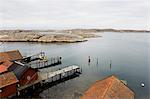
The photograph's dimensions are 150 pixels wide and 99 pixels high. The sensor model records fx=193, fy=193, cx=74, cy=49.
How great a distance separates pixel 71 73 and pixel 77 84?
8.57 meters

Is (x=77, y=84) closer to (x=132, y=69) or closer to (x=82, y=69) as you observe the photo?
(x=82, y=69)

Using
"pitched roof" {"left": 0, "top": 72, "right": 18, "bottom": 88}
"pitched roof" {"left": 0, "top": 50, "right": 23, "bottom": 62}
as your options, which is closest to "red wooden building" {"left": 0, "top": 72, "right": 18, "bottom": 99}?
"pitched roof" {"left": 0, "top": 72, "right": 18, "bottom": 88}

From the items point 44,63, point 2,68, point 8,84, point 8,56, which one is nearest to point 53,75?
point 2,68

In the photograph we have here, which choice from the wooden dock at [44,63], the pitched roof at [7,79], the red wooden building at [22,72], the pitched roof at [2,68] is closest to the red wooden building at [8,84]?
the pitched roof at [7,79]

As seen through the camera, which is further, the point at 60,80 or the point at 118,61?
the point at 118,61

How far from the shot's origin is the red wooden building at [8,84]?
31125 millimetres

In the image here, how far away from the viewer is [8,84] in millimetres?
31719

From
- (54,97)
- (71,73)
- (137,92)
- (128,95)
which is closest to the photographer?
(128,95)

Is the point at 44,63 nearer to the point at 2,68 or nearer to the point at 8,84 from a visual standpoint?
the point at 2,68

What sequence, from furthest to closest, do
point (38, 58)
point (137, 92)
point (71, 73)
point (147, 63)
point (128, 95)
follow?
point (38, 58) < point (147, 63) < point (71, 73) < point (137, 92) < point (128, 95)

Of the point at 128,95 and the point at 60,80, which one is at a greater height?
the point at 128,95

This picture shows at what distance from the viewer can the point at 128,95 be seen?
26.2 meters

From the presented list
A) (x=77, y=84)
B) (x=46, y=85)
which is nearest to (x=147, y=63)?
(x=77, y=84)

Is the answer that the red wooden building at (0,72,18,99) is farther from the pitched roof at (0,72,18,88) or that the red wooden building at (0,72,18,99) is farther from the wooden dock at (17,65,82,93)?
the wooden dock at (17,65,82,93)
